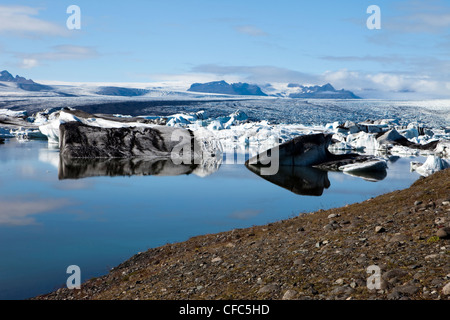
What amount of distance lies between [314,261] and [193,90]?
131604mm

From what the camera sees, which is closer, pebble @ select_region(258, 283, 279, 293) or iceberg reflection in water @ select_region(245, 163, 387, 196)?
pebble @ select_region(258, 283, 279, 293)

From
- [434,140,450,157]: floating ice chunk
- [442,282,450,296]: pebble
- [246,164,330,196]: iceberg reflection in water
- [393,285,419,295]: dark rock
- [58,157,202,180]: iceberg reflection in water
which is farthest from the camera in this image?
[434,140,450,157]: floating ice chunk

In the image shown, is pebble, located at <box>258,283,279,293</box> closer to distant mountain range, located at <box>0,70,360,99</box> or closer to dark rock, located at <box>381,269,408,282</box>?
dark rock, located at <box>381,269,408,282</box>

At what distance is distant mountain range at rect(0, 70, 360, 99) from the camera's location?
3718 inches

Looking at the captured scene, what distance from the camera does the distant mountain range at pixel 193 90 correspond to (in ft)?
310

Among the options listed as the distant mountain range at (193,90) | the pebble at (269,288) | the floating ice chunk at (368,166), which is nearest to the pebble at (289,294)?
the pebble at (269,288)

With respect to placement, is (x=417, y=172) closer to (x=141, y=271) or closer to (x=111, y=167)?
(x=111, y=167)

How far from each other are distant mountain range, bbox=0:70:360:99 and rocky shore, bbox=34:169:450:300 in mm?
83432

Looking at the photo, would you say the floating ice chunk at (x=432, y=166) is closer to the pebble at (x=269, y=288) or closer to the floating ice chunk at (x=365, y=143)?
the floating ice chunk at (x=365, y=143)

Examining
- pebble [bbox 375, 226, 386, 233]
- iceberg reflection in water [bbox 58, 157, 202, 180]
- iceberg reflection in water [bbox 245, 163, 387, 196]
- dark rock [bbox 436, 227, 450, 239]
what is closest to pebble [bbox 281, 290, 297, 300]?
dark rock [bbox 436, 227, 450, 239]

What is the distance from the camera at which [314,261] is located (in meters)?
4.68

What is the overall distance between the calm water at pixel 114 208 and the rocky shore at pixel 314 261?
3.29 ft

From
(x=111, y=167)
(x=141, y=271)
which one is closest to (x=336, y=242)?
(x=141, y=271)

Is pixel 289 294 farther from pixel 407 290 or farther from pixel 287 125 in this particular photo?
pixel 287 125
